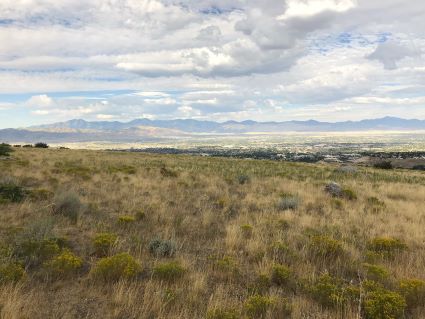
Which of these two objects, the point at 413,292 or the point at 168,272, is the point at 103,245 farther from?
the point at 413,292

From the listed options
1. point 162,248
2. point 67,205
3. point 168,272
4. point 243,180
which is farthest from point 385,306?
point 243,180

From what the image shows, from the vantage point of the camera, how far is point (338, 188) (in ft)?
54.5

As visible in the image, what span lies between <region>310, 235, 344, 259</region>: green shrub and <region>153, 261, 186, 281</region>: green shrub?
10.0 feet

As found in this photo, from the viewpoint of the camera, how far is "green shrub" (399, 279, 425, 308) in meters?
5.62

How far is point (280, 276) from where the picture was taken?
6371 mm

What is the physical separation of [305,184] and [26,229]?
48.1 feet

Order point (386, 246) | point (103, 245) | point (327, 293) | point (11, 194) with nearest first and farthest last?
1. point (327, 293)
2. point (103, 245)
3. point (386, 246)
4. point (11, 194)

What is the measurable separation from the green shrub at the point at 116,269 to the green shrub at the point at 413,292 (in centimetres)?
429

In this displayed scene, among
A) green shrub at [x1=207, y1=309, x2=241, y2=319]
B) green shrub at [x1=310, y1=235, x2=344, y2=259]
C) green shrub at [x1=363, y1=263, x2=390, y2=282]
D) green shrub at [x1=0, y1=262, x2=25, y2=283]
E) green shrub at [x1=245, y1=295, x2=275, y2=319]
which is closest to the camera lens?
green shrub at [x1=207, y1=309, x2=241, y2=319]

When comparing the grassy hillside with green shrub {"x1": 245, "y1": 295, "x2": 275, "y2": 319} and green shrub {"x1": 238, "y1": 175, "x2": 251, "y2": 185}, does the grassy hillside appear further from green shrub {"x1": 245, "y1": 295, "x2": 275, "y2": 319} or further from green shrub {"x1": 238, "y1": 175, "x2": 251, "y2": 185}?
green shrub {"x1": 238, "y1": 175, "x2": 251, "y2": 185}

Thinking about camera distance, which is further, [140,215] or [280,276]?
[140,215]

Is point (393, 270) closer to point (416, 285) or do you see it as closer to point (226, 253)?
point (416, 285)

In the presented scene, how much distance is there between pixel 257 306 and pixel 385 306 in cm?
179

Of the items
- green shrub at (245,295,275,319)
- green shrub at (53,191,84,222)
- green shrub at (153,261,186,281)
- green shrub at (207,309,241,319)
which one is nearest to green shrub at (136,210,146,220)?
green shrub at (53,191,84,222)
